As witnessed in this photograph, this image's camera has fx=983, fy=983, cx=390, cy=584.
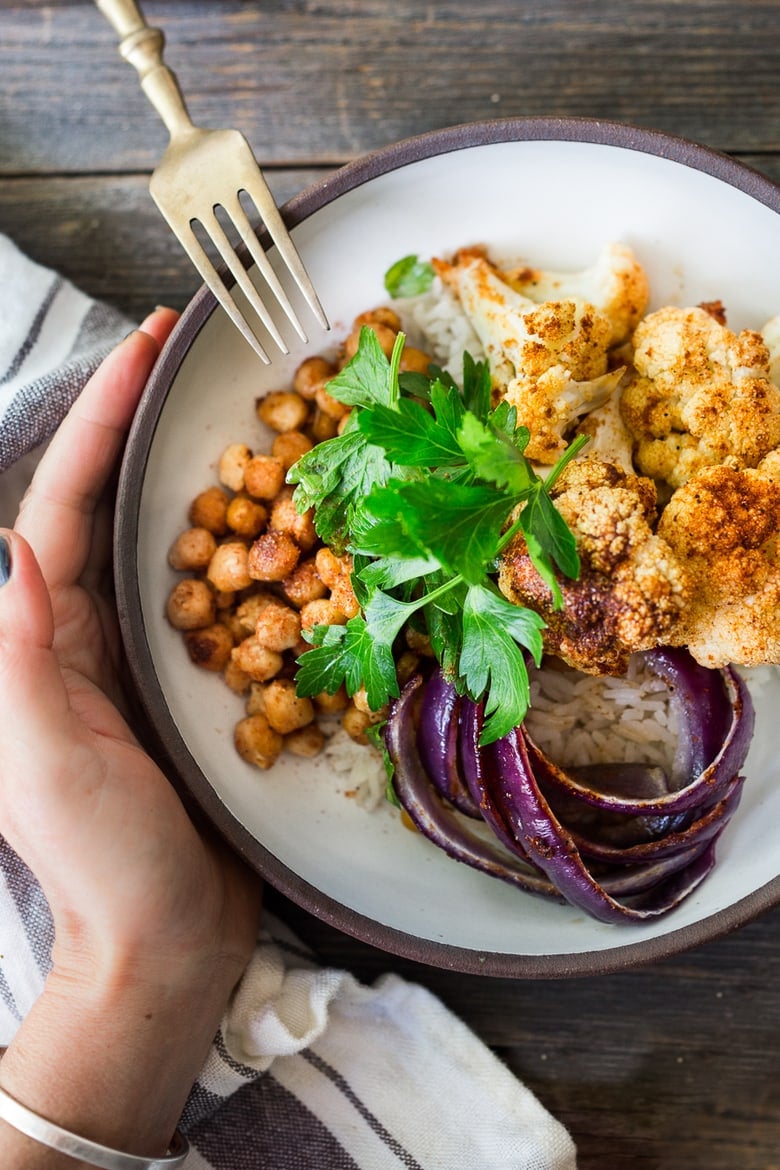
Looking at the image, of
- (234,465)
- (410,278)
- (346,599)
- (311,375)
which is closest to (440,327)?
(410,278)

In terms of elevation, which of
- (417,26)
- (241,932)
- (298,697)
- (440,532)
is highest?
(417,26)

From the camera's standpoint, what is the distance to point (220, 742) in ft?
6.28

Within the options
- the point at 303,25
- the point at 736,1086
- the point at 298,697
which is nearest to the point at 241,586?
the point at 298,697

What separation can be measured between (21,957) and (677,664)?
1.36 metres

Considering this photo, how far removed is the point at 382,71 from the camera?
218 centimetres

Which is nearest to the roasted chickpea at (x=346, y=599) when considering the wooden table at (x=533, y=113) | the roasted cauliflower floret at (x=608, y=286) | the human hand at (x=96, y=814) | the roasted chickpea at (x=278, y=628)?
the roasted chickpea at (x=278, y=628)

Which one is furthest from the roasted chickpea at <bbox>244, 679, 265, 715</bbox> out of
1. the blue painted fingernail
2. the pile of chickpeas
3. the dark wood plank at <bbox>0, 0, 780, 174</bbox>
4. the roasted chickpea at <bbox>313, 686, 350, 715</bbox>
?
the dark wood plank at <bbox>0, 0, 780, 174</bbox>

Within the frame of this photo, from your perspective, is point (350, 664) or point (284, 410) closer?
point (350, 664)

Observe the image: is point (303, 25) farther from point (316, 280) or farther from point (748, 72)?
point (748, 72)

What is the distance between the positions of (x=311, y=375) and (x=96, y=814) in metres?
0.93

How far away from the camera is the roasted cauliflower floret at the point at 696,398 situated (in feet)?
5.43

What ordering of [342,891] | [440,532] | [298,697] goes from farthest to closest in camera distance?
[342,891] → [298,697] → [440,532]

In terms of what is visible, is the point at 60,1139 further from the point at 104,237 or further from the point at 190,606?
the point at 104,237

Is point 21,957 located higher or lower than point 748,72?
lower
